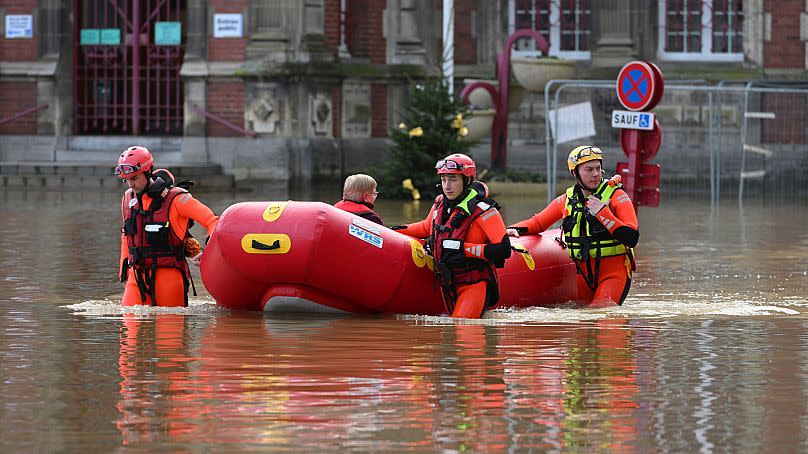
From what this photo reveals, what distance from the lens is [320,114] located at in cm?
3070

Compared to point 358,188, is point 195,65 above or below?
above

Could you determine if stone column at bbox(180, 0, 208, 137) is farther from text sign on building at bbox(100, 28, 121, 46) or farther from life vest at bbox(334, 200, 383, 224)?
life vest at bbox(334, 200, 383, 224)

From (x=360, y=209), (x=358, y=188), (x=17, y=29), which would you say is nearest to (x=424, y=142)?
(x=17, y=29)

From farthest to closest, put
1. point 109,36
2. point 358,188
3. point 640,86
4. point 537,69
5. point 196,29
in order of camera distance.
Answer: point 109,36
point 196,29
point 537,69
point 640,86
point 358,188

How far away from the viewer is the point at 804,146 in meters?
30.9

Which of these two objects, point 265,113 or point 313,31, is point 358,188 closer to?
point 265,113

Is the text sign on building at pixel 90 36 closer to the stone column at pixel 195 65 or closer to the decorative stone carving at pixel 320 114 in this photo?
the stone column at pixel 195 65

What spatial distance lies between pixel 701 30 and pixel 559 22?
2.37 m

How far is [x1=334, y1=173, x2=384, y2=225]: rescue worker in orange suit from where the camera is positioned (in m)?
13.0

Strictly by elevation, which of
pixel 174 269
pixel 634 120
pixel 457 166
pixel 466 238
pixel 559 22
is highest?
pixel 559 22

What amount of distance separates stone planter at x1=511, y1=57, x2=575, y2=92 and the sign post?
12.8 metres

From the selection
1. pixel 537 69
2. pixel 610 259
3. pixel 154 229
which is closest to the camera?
pixel 154 229

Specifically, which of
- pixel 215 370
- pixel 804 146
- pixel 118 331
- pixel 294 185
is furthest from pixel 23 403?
pixel 804 146

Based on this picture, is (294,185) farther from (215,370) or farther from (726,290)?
(215,370)
